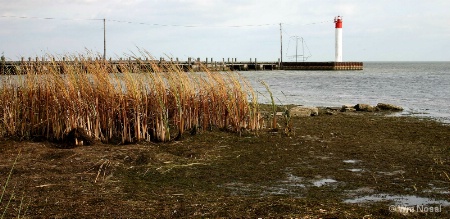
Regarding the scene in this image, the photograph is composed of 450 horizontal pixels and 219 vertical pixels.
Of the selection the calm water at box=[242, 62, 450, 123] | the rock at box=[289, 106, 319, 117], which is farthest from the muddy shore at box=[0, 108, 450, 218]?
the rock at box=[289, 106, 319, 117]

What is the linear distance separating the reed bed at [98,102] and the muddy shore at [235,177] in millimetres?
480

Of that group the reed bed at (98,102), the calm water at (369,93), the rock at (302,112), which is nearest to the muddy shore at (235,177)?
the reed bed at (98,102)

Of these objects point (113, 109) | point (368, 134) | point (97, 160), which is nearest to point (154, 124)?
point (113, 109)

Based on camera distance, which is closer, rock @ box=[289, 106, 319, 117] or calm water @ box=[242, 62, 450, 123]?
rock @ box=[289, 106, 319, 117]

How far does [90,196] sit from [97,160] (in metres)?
1.81

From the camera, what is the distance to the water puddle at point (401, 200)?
547 cm

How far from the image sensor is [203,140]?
9.28m

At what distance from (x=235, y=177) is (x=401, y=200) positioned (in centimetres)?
221

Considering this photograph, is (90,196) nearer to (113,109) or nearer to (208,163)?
(208,163)

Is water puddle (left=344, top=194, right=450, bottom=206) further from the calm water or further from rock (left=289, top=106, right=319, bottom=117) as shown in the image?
rock (left=289, top=106, right=319, bottom=117)

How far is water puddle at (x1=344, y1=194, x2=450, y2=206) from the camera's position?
5.47 m

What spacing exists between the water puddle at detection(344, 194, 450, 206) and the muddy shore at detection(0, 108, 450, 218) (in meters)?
0.01

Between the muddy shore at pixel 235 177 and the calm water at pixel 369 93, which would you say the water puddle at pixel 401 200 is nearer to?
the muddy shore at pixel 235 177

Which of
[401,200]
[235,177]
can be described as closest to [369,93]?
[235,177]
